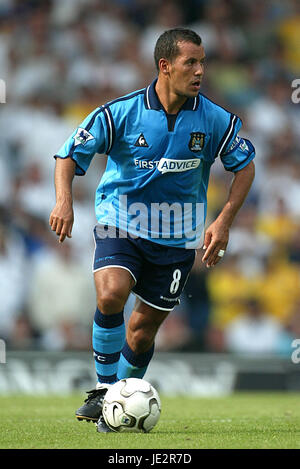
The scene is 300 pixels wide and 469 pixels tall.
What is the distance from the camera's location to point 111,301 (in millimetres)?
5695

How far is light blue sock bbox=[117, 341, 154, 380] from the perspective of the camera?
6.29 meters

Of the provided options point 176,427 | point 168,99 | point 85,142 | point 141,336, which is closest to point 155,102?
point 168,99

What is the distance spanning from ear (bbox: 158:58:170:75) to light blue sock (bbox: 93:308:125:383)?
5.41 ft

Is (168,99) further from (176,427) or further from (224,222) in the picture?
(176,427)

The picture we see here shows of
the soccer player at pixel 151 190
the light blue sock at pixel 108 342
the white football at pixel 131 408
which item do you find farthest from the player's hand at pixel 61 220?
the white football at pixel 131 408

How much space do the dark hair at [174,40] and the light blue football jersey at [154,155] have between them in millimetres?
272

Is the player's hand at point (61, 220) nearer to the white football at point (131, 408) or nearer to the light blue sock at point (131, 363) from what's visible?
the white football at point (131, 408)

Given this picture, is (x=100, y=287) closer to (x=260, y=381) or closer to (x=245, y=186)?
(x=245, y=186)

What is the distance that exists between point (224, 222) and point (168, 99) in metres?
0.92

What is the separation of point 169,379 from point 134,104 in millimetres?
5642

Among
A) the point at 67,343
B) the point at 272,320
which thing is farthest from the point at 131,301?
the point at 272,320

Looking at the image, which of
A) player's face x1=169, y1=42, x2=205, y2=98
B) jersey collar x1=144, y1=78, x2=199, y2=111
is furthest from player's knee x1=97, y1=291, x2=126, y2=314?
player's face x1=169, y1=42, x2=205, y2=98

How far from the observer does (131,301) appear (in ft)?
37.4
